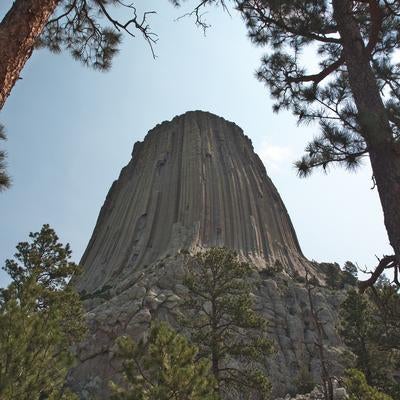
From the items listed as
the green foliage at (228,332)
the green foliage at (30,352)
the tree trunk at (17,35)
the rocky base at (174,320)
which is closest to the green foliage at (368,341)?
the rocky base at (174,320)

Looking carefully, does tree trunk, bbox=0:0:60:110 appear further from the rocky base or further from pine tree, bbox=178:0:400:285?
the rocky base

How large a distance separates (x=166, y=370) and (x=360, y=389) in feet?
12.8

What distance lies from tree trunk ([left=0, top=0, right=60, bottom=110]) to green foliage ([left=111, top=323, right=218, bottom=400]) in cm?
644

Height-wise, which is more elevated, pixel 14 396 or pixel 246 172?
pixel 246 172

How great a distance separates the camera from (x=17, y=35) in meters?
3.94

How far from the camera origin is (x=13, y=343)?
24.7ft

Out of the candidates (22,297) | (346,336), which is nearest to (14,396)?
(22,297)

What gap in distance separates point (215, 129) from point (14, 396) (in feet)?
189

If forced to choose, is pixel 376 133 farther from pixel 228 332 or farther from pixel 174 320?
pixel 174 320

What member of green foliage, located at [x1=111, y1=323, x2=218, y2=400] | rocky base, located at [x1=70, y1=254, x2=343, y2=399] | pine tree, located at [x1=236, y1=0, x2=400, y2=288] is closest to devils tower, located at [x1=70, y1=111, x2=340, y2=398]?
rocky base, located at [x1=70, y1=254, x2=343, y2=399]

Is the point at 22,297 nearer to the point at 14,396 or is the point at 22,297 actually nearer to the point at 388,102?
the point at 14,396

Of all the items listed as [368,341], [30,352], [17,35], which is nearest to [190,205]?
[368,341]

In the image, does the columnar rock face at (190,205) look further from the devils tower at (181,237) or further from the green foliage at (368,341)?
the green foliage at (368,341)

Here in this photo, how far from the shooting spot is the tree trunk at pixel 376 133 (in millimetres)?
4617
